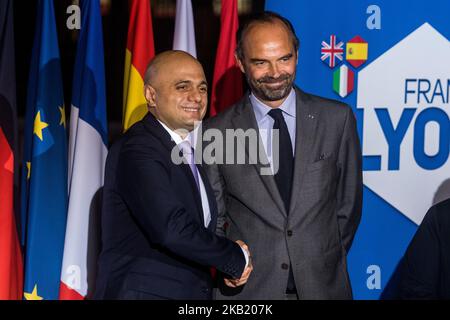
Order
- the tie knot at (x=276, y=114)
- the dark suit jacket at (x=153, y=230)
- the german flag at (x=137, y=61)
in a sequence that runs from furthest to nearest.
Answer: the german flag at (x=137, y=61) < the tie knot at (x=276, y=114) < the dark suit jacket at (x=153, y=230)

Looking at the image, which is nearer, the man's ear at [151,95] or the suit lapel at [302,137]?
the man's ear at [151,95]

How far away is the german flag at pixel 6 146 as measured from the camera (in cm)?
369

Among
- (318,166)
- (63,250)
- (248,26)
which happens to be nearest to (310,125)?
(318,166)

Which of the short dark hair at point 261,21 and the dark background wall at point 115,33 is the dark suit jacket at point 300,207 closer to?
the short dark hair at point 261,21

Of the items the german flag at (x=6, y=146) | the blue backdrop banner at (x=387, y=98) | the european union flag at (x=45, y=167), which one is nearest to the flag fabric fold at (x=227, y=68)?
the blue backdrop banner at (x=387, y=98)

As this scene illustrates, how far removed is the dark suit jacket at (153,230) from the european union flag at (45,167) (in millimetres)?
1053

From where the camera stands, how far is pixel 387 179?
13.2 ft

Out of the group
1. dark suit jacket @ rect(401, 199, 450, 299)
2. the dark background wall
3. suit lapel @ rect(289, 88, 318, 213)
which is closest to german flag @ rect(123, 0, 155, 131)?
suit lapel @ rect(289, 88, 318, 213)

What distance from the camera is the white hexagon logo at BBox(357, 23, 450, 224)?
156 inches

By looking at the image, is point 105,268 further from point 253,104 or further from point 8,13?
point 8,13

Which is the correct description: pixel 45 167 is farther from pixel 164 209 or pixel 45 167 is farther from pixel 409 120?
pixel 409 120

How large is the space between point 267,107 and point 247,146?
192mm

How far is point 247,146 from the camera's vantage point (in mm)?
3188
